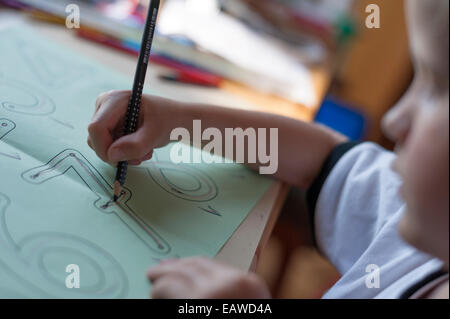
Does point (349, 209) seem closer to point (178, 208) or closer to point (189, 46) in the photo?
point (178, 208)

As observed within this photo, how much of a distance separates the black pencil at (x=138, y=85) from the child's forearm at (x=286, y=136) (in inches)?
3.1

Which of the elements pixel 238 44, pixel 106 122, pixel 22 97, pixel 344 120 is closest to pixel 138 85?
pixel 106 122

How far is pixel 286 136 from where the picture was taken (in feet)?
1.74

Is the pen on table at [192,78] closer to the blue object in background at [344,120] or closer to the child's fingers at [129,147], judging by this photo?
the child's fingers at [129,147]

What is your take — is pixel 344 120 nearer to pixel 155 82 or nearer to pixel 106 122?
pixel 155 82

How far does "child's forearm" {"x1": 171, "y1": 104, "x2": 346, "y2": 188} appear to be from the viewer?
505 millimetres

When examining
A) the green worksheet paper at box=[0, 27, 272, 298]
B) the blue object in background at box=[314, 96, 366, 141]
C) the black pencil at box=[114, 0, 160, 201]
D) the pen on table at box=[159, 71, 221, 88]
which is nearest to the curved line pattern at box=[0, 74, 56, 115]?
the green worksheet paper at box=[0, 27, 272, 298]

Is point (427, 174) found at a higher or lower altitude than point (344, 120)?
higher

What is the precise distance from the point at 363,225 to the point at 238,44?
47 centimetres

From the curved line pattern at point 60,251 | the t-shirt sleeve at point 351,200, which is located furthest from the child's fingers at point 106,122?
the t-shirt sleeve at point 351,200

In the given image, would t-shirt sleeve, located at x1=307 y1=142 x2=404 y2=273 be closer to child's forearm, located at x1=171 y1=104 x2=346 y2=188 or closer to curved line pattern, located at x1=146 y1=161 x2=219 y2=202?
child's forearm, located at x1=171 y1=104 x2=346 y2=188

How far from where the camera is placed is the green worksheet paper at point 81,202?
1.00 ft

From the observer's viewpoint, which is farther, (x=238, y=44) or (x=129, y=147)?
(x=238, y=44)

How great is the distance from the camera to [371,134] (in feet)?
5.73
